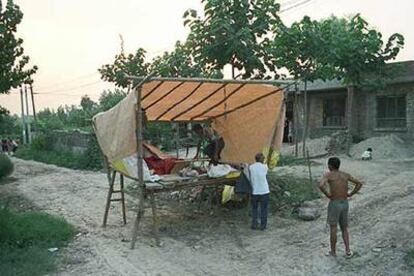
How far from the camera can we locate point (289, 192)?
36.3 ft

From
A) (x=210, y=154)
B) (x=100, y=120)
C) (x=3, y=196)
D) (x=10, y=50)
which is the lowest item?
(x=3, y=196)

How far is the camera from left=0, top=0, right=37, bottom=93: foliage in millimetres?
13734

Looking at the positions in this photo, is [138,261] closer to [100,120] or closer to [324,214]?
[100,120]

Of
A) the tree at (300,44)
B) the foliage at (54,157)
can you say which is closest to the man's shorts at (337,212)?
the tree at (300,44)

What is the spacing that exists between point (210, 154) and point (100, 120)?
2302mm

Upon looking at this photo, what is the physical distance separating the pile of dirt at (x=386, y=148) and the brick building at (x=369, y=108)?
1.07 m

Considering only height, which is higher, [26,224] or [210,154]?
[210,154]

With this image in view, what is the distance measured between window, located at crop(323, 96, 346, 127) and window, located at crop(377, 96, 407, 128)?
2084 mm

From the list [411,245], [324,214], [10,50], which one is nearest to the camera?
[411,245]

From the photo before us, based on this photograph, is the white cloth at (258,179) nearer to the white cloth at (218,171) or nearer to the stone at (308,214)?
the white cloth at (218,171)

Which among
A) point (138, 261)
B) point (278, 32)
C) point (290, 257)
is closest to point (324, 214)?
point (290, 257)

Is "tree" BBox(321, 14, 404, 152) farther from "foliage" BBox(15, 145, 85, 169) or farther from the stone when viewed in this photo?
"foliage" BBox(15, 145, 85, 169)

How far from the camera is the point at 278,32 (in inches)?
595

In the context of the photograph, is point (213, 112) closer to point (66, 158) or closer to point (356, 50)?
point (356, 50)
